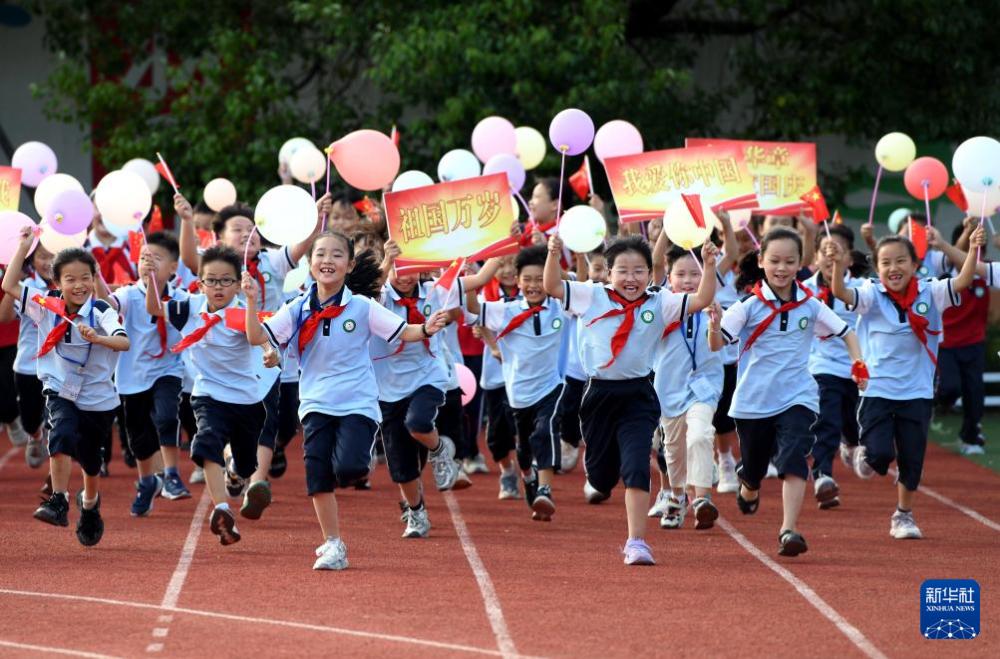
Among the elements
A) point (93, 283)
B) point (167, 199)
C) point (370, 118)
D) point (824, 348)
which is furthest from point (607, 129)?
point (167, 199)

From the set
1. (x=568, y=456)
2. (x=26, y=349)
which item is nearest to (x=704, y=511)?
(x=568, y=456)

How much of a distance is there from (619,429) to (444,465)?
1968mm

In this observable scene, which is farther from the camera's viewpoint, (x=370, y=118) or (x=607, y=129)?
(x=370, y=118)

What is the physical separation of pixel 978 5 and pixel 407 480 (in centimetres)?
1113

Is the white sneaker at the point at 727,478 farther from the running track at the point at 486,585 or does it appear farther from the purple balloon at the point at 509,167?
the purple balloon at the point at 509,167

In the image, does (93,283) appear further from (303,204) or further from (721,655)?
(721,655)

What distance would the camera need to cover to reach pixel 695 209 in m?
8.65

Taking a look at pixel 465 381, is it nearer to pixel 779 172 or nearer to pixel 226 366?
pixel 226 366

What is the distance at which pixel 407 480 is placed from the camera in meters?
9.44

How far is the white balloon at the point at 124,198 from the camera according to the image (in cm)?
1005

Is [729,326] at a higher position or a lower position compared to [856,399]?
higher

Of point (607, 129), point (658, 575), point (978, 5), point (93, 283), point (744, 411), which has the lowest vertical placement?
point (658, 575)

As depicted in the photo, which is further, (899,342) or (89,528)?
(899,342)

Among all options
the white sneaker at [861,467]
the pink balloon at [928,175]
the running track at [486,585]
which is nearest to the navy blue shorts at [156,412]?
the running track at [486,585]
